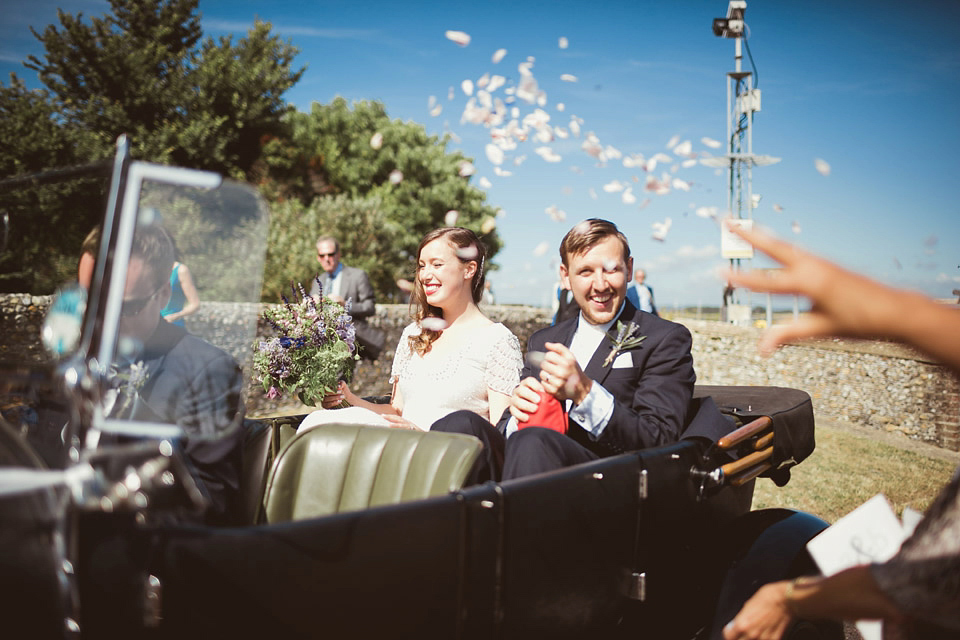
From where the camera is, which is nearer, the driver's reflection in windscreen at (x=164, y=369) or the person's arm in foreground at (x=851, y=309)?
the person's arm in foreground at (x=851, y=309)

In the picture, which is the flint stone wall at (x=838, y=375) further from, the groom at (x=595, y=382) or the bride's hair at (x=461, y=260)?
the groom at (x=595, y=382)

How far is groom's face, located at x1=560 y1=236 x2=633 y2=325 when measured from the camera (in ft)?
9.44

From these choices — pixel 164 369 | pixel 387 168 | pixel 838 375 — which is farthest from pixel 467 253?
pixel 387 168

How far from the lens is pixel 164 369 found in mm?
1657

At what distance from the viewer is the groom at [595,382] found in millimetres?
2277

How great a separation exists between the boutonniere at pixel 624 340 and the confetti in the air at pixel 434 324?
0.99 m

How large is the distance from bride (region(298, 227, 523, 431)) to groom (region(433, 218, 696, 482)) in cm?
21

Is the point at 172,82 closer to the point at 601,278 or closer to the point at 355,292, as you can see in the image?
the point at 355,292

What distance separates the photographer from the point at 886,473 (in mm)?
6734

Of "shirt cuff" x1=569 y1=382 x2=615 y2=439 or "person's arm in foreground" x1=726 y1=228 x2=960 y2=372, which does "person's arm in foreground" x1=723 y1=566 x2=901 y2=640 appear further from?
"shirt cuff" x1=569 y1=382 x2=615 y2=439

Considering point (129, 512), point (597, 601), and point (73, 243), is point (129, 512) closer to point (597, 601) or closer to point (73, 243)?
point (73, 243)

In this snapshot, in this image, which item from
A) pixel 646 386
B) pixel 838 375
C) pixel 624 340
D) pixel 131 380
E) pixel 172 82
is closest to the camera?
pixel 131 380

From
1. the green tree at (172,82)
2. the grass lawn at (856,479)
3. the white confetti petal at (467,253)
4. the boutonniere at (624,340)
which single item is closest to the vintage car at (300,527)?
the boutonniere at (624,340)

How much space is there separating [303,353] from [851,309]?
2631 mm
